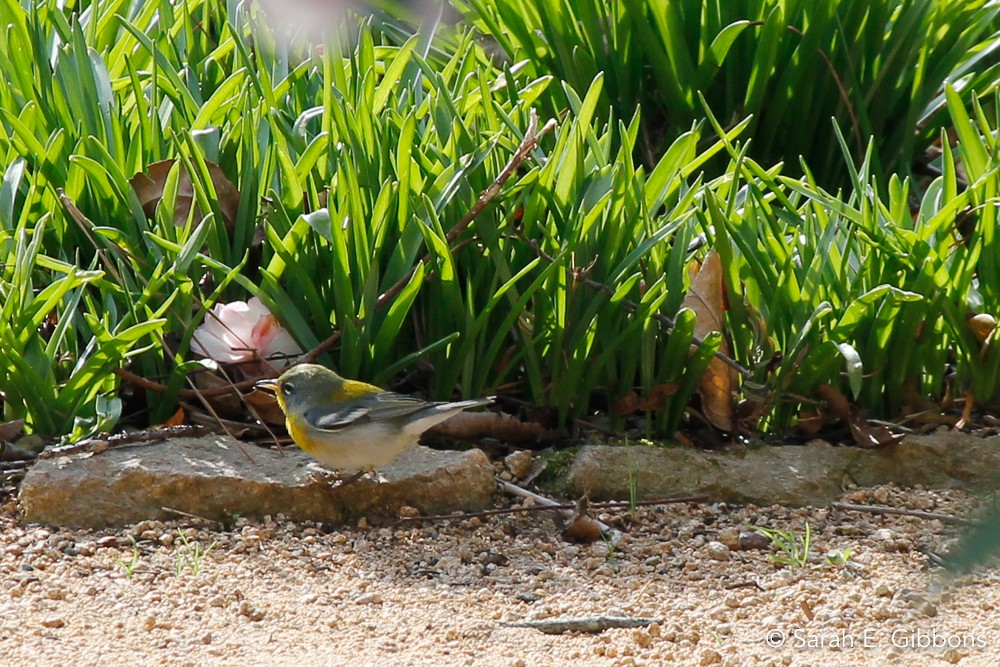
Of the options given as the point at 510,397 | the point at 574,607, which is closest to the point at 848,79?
the point at 510,397

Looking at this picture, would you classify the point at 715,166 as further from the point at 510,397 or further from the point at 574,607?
the point at 574,607

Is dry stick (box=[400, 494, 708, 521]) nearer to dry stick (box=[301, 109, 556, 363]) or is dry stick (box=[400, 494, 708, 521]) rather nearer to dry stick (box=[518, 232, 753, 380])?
dry stick (box=[518, 232, 753, 380])

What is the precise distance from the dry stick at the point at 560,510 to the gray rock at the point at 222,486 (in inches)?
1.9

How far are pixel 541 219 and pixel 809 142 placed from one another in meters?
1.53

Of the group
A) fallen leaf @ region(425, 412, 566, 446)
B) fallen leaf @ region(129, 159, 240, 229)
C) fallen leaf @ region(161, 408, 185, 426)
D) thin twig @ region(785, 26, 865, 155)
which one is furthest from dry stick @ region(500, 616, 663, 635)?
thin twig @ region(785, 26, 865, 155)

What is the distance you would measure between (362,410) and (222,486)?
1.19 ft

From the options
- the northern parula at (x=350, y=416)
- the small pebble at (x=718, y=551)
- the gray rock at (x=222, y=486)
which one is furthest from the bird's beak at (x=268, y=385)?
the small pebble at (x=718, y=551)

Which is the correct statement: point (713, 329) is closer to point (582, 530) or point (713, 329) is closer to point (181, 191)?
point (582, 530)

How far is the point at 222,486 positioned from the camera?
8.68 feet

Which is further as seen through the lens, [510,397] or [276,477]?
[510,397]

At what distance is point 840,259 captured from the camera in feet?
9.93

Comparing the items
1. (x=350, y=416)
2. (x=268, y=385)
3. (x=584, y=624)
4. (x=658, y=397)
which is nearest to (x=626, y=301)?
(x=658, y=397)

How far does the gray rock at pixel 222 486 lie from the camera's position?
8.49 feet

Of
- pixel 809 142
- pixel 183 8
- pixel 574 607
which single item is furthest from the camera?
pixel 809 142
